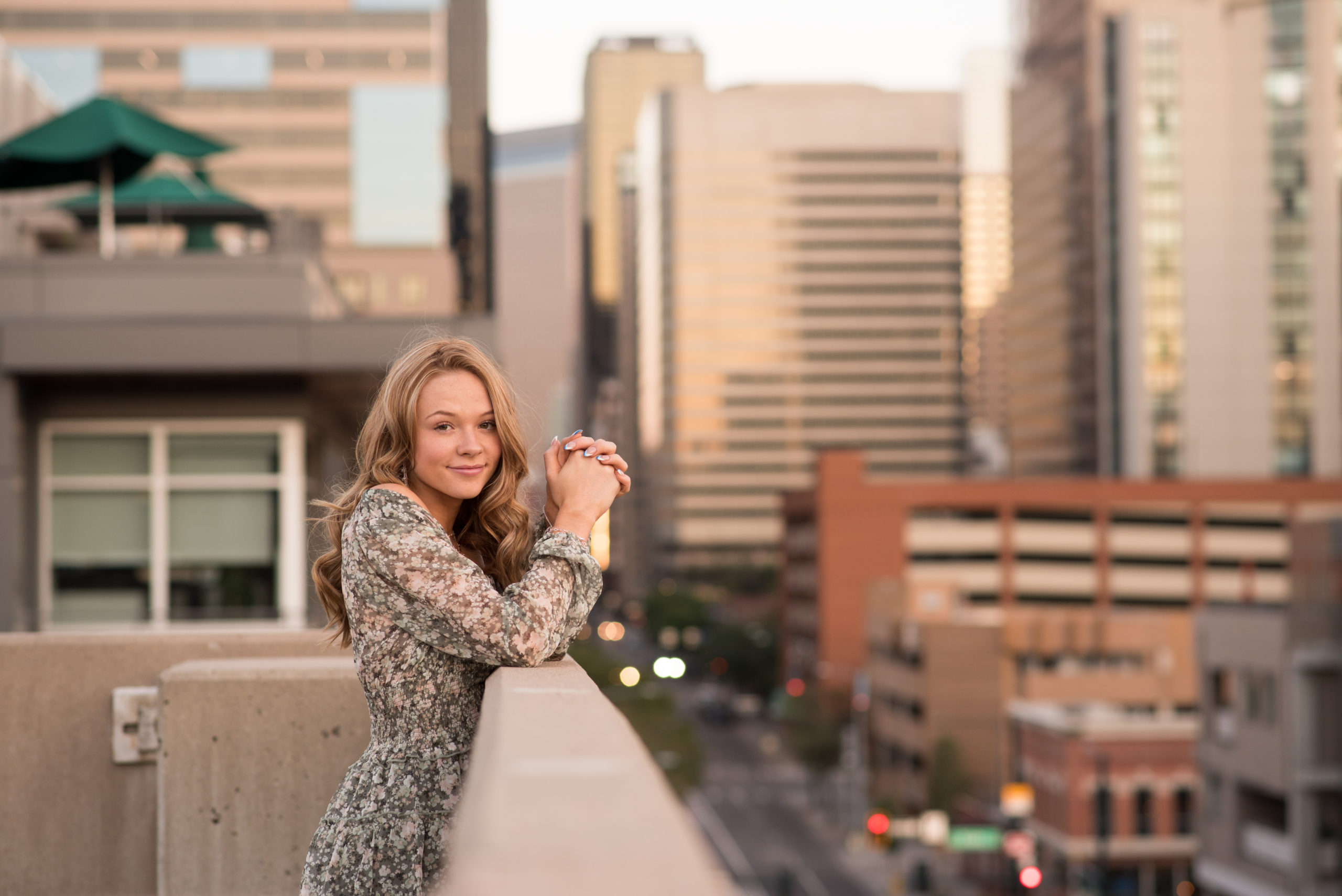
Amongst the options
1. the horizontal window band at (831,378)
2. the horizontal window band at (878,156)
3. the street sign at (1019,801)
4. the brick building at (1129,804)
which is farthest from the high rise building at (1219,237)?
the brick building at (1129,804)

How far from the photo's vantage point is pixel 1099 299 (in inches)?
4902

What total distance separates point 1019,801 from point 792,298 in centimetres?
11495

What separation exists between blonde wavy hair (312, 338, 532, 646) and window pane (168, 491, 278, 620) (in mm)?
13744

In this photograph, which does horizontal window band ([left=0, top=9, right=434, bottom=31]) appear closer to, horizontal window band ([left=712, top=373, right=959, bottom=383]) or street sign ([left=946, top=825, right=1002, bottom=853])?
street sign ([left=946, top=825, right=1002, bottom=853])

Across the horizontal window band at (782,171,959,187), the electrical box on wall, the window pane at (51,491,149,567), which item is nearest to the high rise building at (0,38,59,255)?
the window pane at (51,491,149,567)

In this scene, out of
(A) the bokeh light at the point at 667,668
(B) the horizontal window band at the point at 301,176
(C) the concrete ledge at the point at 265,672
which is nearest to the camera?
(C) the concrete ledge at the point at 265,672

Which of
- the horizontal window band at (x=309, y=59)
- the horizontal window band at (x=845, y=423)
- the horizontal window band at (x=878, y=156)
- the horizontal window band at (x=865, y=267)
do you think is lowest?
the horizontal window band at (x=845, y=423)

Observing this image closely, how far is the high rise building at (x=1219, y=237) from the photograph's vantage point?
114688 mm

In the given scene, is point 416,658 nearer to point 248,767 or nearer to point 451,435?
point 451,435

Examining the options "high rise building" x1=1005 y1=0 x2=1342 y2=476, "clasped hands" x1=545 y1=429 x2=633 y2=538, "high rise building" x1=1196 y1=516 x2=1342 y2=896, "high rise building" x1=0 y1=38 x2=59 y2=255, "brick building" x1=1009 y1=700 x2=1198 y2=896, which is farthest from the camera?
"high rise building" x1=1005 y1=0 x2=1342 y2=476

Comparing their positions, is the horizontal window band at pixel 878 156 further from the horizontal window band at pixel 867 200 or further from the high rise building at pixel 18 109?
the high rise building at pixel 18 109

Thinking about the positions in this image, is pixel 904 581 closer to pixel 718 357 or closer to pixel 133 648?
pixel 133 648

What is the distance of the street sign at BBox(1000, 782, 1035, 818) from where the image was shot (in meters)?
50.4

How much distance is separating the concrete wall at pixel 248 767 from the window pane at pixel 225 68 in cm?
5952
